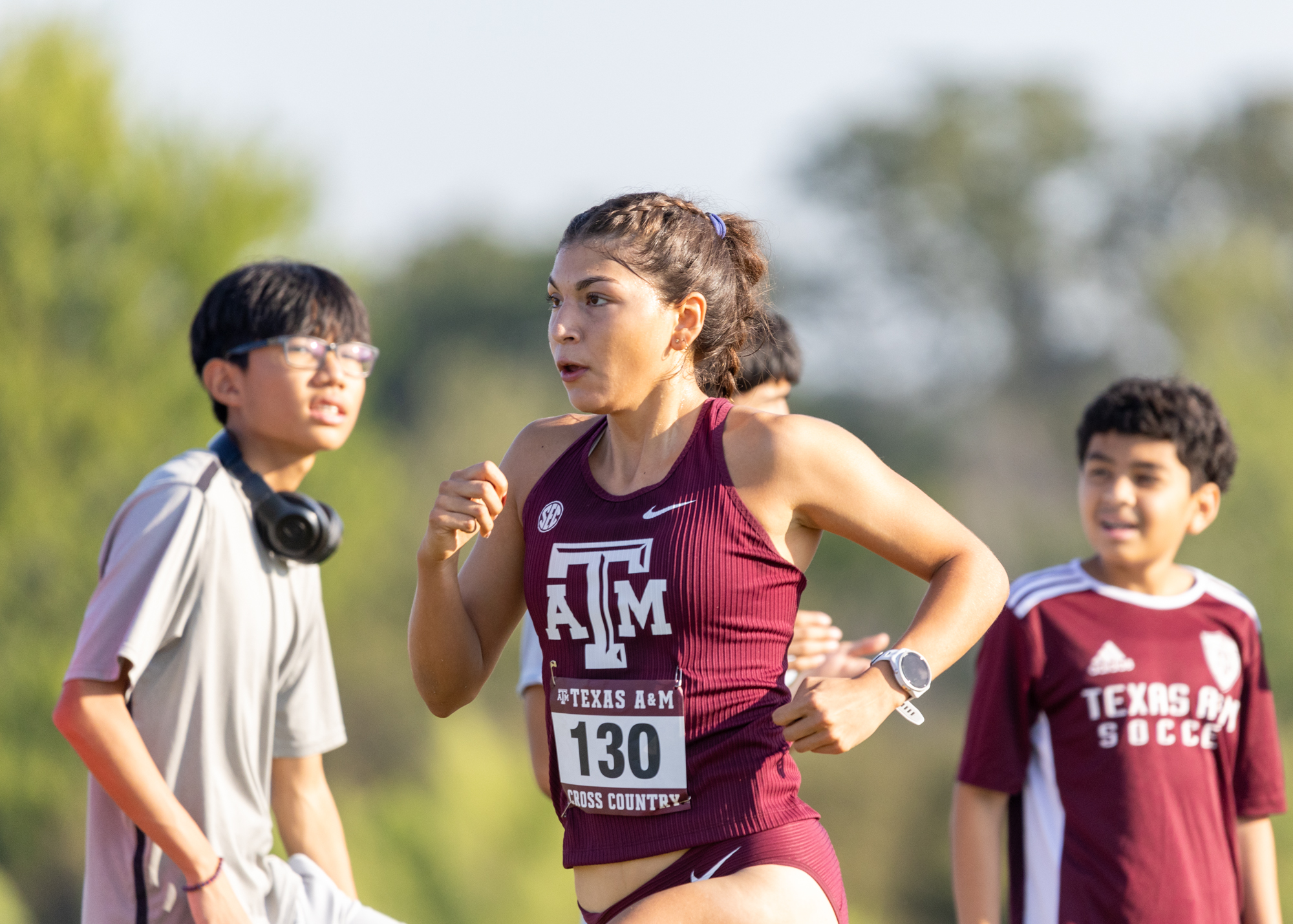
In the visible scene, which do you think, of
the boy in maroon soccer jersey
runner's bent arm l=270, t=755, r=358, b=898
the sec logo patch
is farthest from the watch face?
runner's bent arm l=270, t=755, r=358, b=898

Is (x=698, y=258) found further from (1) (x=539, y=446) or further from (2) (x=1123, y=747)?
(2) (x=1123, y=747)

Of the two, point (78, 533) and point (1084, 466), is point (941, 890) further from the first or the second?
point (1084, 466)

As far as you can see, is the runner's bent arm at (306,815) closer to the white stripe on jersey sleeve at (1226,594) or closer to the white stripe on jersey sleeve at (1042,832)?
the white stripe on jersey sleeve at (1042,832)

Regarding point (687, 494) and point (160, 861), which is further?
point (160, 861)

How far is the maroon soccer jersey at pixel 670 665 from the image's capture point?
9.80 ft

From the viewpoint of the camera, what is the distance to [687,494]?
10.2ft

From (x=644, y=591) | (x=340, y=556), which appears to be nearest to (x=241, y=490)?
(x=644, y=591)

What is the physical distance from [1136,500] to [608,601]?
2.05m

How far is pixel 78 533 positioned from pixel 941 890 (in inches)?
704

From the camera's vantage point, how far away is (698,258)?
10.9 ft

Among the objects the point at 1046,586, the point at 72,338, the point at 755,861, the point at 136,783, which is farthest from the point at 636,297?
the point at 72,338

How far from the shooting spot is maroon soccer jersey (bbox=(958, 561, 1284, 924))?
4090 mm

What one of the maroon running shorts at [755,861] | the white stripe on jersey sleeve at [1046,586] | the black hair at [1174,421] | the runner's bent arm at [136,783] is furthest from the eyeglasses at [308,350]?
the black hair at [1174,421]

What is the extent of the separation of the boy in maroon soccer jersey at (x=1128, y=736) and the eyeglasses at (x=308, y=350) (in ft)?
6.49
